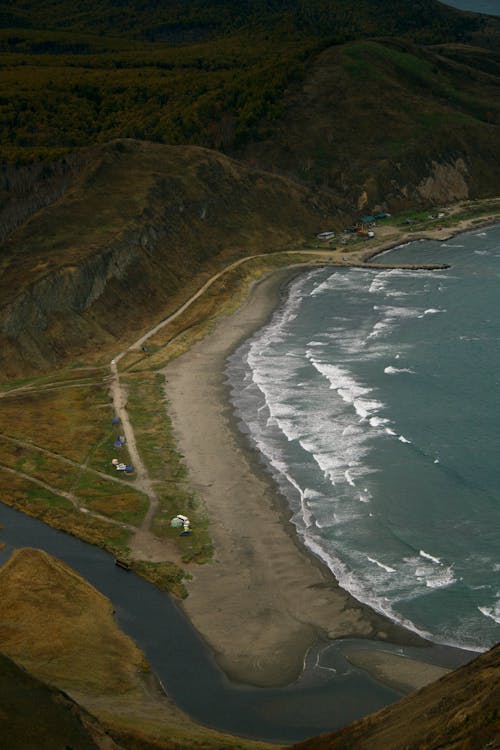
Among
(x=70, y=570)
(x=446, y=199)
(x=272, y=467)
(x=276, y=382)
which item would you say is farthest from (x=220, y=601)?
(x=446, y=199)

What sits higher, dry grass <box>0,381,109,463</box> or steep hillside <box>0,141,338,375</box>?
steep hillside <box>0,141,338,375</box>

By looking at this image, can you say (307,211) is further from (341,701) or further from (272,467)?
(341,701)

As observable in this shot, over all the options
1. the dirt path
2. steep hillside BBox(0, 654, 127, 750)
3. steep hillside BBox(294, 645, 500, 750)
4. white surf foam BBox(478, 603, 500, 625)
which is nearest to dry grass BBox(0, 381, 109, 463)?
the dirt path

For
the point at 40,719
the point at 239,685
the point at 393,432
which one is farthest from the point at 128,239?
the point at 40,719

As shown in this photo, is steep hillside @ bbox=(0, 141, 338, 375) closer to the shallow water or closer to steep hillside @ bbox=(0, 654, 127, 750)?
the shallow water

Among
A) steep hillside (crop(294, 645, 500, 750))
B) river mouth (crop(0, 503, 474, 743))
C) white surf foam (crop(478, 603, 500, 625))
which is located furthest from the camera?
white surf foam (crop(478, 603, 500, 625))

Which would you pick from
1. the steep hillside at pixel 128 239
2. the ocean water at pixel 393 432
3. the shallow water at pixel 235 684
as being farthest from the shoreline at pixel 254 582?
the steep hillside at pixel 128 239

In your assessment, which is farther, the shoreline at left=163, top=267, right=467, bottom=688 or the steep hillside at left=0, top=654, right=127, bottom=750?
the shoreline at left=163, top=267, right=467, bottom=688

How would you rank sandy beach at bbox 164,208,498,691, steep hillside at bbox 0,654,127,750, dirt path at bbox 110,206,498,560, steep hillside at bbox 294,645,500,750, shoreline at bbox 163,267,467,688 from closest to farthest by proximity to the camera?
1. steep hillside at bbox 294,645,500,750
2. steep hillside at bbox 0,654,127,750
3. sandy beach at bbox 164,208,498,691
4. shoreline at bbox 163,267,467,688
5. dirt path at bbox 110,206,498,560

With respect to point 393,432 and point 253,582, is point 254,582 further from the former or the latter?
point 393,432
